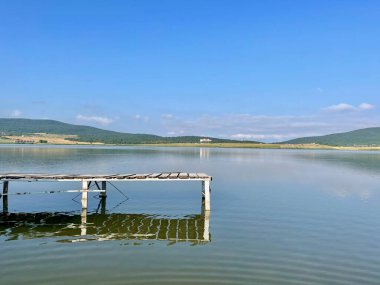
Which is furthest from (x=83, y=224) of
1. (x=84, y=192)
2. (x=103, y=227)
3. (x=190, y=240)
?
(x=190, y=240)

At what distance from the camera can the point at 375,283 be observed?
11031 mm

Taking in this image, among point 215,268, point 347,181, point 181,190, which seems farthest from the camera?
point 347,181

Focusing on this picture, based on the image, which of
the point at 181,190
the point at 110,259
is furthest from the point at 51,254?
the point at 181,190

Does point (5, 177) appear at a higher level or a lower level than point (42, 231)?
higher

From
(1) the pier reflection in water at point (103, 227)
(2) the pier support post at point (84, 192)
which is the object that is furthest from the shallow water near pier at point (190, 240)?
(2) the pier support post at point (84, 192)

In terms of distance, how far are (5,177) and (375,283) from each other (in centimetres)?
1893

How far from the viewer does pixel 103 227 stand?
17.4m

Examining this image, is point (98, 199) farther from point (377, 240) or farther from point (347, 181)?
point (347, 181)

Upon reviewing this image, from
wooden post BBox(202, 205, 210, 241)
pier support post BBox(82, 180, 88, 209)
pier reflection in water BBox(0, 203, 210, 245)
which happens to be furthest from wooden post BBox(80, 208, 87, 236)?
wooden post BBox(202, 205, 210, 241)

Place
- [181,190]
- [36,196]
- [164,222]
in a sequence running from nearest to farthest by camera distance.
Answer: [164,222]
[36,196]
[181,190]

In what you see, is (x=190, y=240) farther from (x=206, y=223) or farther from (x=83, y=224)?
(x=83, y=224)

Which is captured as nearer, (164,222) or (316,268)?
(316,268)

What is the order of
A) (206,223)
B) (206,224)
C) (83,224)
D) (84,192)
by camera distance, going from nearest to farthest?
1. (83,224)
2. (206,224)
3. (206,223)
4. (84,192)

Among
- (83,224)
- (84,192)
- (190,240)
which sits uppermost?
(84,192)
